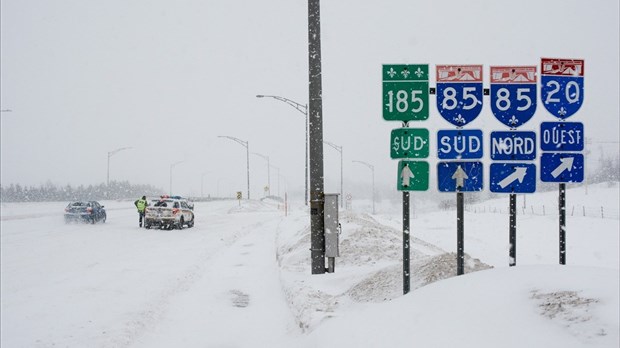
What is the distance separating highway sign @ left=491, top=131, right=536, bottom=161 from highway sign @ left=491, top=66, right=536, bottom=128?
7.9 inches

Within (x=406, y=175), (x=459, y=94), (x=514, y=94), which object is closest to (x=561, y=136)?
(x=514, y=94)

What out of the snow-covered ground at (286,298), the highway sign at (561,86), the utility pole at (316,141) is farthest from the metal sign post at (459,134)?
the utility pole at (316,141)

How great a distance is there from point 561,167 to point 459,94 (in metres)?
1.95

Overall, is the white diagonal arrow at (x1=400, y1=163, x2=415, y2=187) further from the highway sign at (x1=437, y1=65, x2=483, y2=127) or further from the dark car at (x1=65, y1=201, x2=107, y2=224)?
the dark car at (x1=65, y1=201, x2=107, y2=224)

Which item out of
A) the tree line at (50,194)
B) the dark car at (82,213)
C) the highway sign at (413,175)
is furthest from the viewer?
the tree line at (50,194)

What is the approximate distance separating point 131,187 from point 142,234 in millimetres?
136827

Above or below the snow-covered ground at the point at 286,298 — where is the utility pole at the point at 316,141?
above

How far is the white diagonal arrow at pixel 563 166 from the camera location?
25.8ft

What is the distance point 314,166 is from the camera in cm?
1135

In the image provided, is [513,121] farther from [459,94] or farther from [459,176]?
[459,176]

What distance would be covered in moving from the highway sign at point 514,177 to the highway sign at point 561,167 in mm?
350

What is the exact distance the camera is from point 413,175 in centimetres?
780

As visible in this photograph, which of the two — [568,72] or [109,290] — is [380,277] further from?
[109,290]

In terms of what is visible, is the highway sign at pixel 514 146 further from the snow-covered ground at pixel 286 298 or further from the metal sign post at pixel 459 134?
the snow-covered ground at pixel 286 298
